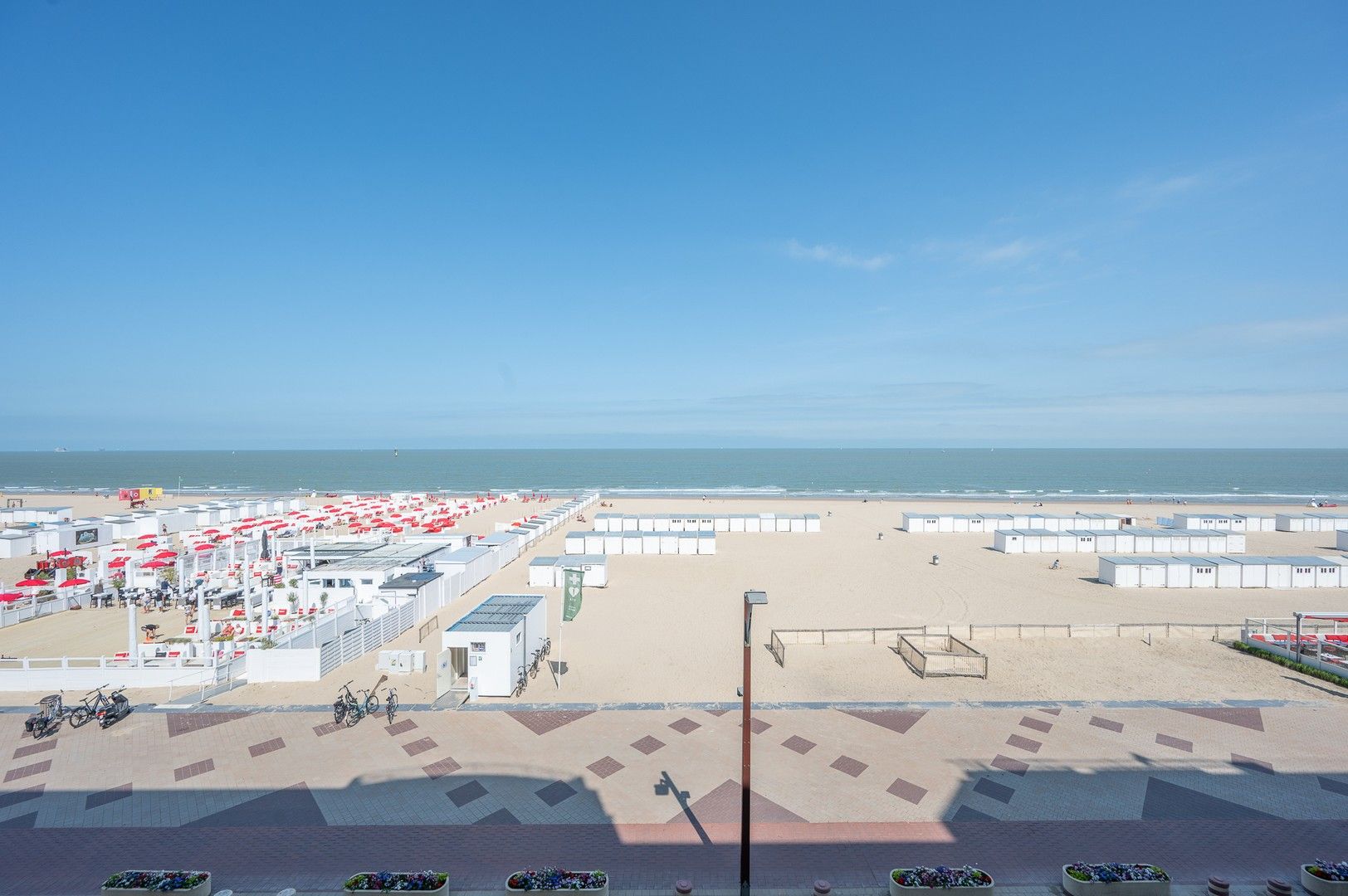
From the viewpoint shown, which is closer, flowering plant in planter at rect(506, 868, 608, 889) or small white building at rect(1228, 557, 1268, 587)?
flowering plant in planter at rect(506, 868, 608, 889)

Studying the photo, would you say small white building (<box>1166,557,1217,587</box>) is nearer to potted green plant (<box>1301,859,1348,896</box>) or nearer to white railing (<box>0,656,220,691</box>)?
potted green plant (<box>1301,859,1348,896</box>)

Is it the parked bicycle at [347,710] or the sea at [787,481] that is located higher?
the parked bicycle at [347,710]

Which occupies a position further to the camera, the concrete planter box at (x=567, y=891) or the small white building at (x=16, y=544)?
the small white building at (x=16, y=544)

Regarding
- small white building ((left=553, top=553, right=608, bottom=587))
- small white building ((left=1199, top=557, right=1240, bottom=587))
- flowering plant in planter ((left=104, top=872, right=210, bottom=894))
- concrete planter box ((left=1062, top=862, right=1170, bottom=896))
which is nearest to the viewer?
flowering plant in planter ((left=104, top=872, right=210, bottom=894))

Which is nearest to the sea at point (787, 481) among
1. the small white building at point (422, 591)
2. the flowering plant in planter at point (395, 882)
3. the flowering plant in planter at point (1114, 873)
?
the small white building at point (422, 591)

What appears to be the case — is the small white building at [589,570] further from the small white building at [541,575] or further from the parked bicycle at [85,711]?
the parked bicycle at [85,711]

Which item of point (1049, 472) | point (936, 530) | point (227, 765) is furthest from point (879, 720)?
point (1049, 472)

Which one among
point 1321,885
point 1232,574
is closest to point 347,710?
point 1321,885

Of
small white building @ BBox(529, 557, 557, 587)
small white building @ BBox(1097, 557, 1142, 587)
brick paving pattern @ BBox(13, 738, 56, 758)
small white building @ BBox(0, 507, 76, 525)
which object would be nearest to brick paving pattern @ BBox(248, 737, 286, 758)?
brick paving pattern @ BBox(13, 738, 56, 758)
